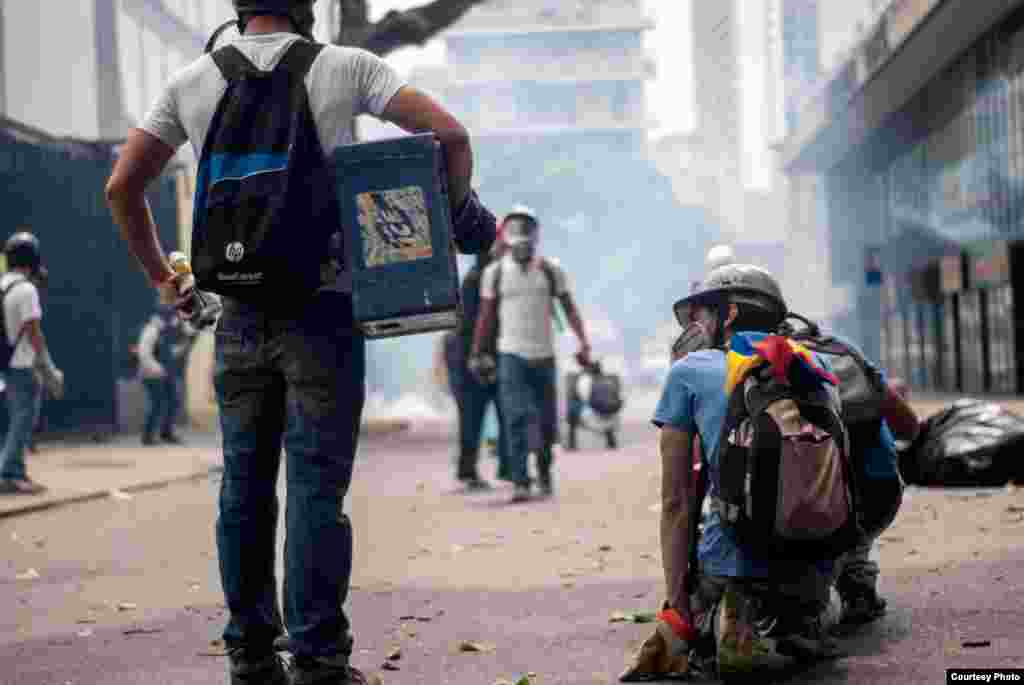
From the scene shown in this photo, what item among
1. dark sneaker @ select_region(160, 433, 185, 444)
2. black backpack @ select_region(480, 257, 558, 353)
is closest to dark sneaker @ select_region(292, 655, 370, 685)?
black backpack @ select_region(480, 257, 558, 353)

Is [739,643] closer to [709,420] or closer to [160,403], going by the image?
[709,420]

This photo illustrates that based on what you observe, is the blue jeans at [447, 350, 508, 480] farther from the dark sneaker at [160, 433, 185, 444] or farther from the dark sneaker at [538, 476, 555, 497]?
the dark sneaker at [160, 433, 185, 444]

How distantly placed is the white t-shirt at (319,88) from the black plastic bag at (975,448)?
22.5ft

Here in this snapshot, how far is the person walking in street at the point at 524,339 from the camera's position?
11961 millimetres

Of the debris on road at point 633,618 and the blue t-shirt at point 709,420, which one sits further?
the debris on road at point 633,618

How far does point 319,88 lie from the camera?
4559 mm

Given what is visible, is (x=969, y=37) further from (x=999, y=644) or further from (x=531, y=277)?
(x=999, y=644)

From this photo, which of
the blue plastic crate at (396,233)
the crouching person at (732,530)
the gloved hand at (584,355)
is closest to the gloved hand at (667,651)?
the crouching person at (732,530)

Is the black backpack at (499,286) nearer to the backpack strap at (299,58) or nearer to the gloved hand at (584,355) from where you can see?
the gloved hand at (584,355)

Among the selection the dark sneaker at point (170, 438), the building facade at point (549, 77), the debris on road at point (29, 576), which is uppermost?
the building facade at point (549, 77)

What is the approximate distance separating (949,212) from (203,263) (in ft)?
111

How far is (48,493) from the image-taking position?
1320 cm

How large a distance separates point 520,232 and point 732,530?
7.62 meters

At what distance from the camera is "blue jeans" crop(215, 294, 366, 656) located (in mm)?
4566
